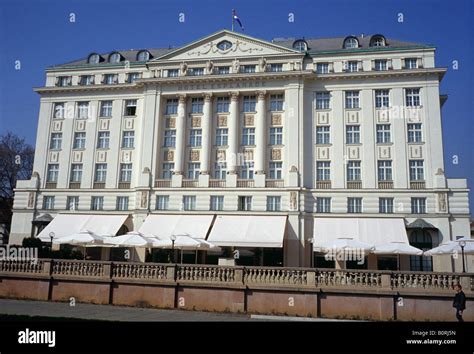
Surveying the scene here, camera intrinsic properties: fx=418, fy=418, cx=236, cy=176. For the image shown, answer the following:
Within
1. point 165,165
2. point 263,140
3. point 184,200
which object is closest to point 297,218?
point 263,140

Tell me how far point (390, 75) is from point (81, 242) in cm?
3056

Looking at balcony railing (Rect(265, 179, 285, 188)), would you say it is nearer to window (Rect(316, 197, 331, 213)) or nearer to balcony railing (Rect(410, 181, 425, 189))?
window (Rect(316, 197, 331, 213))

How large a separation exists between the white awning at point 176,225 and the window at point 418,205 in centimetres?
1784

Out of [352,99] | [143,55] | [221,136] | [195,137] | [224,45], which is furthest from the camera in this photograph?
[143,55]

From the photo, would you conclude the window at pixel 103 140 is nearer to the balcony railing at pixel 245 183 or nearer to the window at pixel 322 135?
the balcony railing at pixel 245 183

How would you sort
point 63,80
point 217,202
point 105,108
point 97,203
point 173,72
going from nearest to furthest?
point 217,202, point 97,203, point 173,72, point 105,108, point 63,80

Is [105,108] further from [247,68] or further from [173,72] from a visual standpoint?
[247,68]

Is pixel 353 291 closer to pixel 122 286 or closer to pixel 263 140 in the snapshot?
pixel 122 286

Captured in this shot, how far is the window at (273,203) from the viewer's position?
38.3 m

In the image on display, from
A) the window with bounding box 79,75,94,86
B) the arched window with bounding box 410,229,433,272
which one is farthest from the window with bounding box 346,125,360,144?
the window with bounding box 79,75,94,86

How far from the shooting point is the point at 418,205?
36688 millimetres

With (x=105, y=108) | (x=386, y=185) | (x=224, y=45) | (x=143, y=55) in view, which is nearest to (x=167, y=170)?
(x=105, y=108)

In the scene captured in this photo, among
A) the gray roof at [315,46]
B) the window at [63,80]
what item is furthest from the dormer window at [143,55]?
Result: the window at [63,80]

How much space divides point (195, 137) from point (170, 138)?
106 inches
